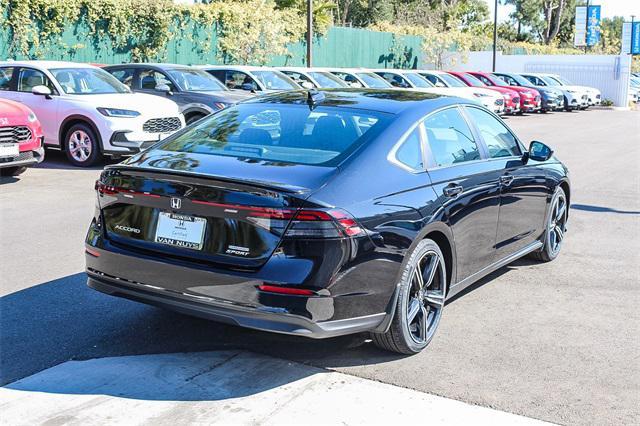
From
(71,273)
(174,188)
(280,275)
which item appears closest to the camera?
(280,275)

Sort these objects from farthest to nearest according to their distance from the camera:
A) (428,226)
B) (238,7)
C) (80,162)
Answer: (238,7) < (80,162) < (428,226)

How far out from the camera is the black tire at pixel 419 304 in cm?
469

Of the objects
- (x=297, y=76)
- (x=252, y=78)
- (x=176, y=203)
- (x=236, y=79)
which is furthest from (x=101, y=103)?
(x=176, y=203)

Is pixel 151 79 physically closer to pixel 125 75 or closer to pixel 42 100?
pixel 125 75

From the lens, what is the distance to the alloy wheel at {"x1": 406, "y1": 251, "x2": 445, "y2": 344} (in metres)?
4.88

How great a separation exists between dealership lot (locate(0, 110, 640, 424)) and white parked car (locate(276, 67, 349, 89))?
13.0 metres

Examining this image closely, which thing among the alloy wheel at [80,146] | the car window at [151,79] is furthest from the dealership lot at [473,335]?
the car window at [151,79]

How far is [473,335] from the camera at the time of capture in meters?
5.30

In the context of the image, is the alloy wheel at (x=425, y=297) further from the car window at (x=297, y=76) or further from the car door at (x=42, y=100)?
the car window at (x=297, y=76)

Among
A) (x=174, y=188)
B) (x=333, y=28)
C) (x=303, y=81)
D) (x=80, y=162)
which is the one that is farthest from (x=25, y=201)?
(x=333, y=28)

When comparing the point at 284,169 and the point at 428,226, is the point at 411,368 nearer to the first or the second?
the point at 428,226

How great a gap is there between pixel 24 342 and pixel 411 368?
2372 mm

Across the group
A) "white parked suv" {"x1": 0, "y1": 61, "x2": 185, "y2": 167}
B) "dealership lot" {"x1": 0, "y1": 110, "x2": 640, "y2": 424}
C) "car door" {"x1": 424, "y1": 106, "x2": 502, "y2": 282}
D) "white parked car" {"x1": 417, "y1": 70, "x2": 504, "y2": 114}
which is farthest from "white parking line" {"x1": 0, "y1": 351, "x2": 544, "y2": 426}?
"white parked car" {"x1": 417, "y1": 70, "x2": 504, "y2": 114}

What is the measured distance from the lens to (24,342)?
495cm
